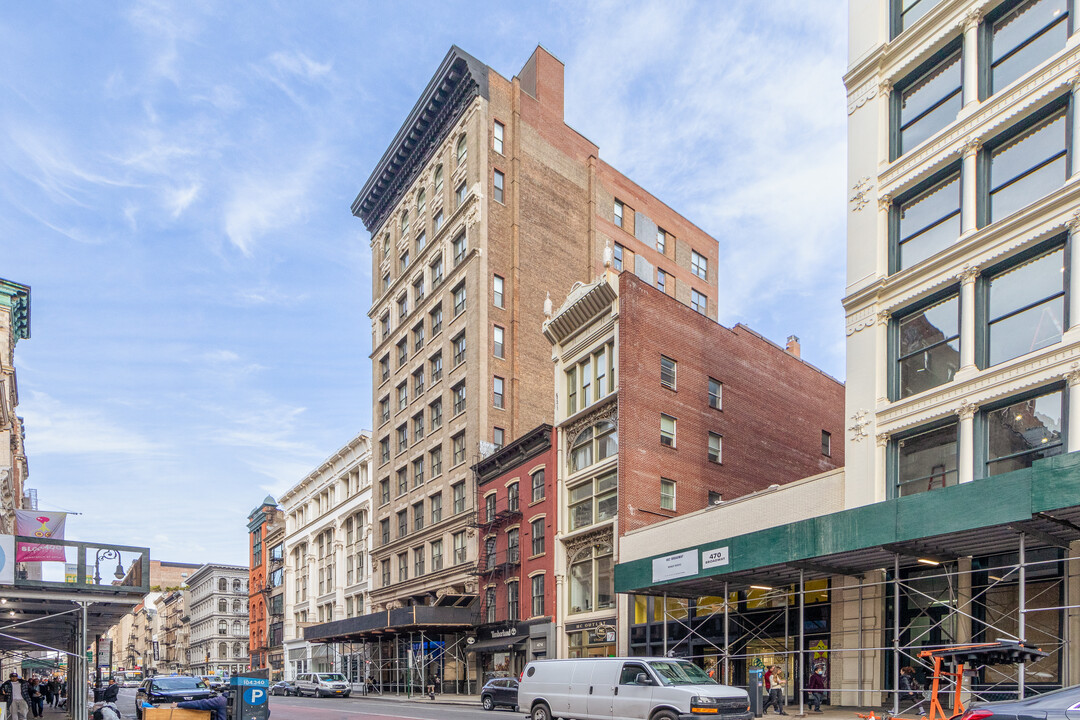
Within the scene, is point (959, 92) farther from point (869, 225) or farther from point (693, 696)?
point (693, 696)

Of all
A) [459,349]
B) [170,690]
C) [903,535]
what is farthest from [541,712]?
[459,349]

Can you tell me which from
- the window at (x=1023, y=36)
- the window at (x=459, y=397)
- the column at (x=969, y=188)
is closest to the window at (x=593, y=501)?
the window at (x=459, y=397)

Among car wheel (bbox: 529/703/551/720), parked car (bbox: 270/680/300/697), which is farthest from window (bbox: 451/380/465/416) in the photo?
car wheel (bbox: 529/703/551/720)

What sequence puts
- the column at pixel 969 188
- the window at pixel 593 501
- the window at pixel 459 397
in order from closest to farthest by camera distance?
the column at pixel 969 188
the window at pixel 593 501
the window at pixel 459 397

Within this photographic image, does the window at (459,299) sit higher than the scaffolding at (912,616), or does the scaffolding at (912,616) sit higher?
the window at (459,299)

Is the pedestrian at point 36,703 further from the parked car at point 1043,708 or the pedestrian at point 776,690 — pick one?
the parked car at point 1043,708

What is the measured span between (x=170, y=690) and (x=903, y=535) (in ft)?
69.1

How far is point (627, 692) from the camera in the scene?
2119 cm

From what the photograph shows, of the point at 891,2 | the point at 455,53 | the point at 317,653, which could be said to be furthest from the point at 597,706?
the point at 317,653

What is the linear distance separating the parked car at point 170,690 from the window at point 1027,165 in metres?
25.2

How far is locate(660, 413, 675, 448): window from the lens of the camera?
40625mm

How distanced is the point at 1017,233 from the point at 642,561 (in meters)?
14.8

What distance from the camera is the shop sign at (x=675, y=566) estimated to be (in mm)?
28062

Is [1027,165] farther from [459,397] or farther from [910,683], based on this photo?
[459,397]
